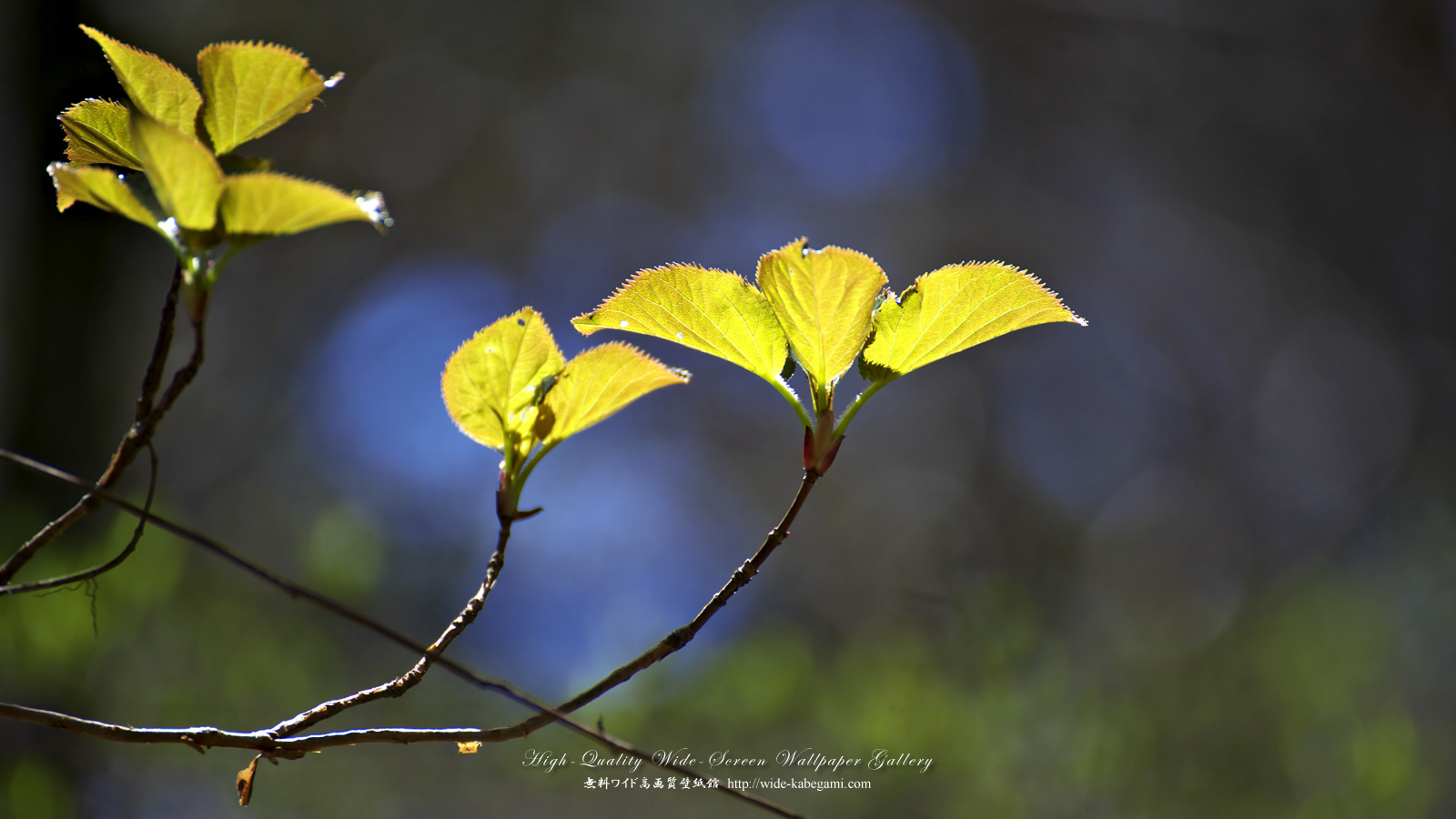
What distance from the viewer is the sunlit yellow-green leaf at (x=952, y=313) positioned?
0.17 meters

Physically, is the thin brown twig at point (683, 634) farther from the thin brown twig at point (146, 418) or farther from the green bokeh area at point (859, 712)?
the green bokeh area at point (859, 712)

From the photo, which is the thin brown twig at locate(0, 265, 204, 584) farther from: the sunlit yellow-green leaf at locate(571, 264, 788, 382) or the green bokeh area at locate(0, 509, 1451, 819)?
the green bokeh area at locate(0, 509, 1451, 819)

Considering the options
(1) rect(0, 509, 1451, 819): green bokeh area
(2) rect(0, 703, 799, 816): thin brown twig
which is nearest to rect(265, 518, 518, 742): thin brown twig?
(2) rect(0, 703, 799, 816): thin brown twig

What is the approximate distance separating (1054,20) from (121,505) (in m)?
1.76

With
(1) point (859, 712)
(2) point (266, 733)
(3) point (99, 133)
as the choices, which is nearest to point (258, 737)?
(2) point (266, 733)

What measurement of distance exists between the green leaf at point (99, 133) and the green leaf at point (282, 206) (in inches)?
1.7

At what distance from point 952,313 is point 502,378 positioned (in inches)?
3.9

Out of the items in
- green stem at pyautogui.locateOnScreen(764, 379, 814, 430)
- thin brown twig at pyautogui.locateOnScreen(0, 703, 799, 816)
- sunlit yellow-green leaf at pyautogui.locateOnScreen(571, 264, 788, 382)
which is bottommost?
thin brown twig at pyautogui.locateOnScreen(0, 703, 799, 816)

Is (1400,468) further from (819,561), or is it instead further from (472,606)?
(472,606)

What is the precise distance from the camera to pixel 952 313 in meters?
0.18

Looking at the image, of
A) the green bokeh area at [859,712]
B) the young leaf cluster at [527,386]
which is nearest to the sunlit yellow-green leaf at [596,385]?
the young leaf cluster at [527,386]

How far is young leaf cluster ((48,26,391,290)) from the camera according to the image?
0.13 meters

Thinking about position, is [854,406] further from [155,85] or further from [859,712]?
[859,712]

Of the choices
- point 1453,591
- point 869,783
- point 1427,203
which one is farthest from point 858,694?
point 1427,203
